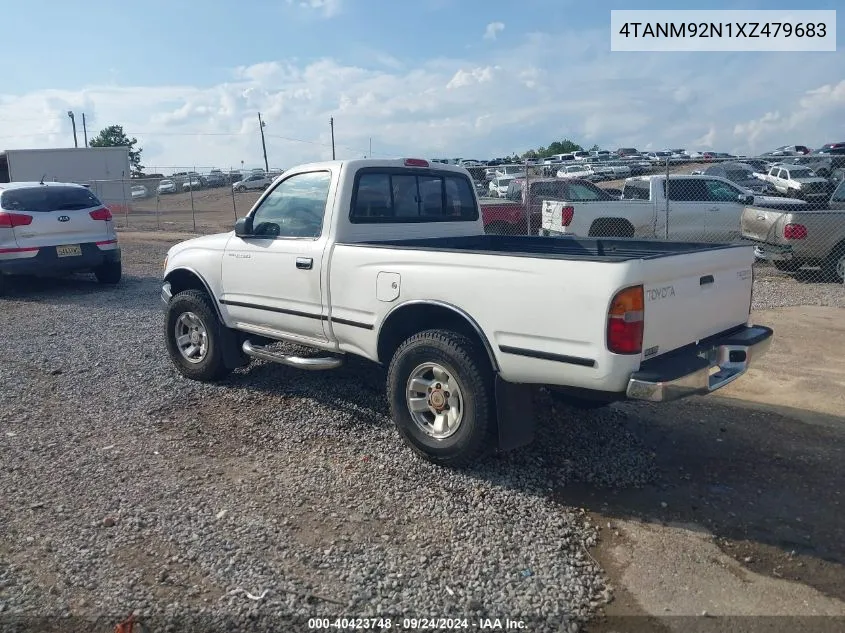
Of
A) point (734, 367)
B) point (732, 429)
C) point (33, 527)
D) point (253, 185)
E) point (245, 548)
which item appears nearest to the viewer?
point (245, 548)

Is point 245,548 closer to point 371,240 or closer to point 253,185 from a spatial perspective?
point 371,240

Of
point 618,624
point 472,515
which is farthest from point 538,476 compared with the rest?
point 618,624

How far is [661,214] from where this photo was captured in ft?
43.7

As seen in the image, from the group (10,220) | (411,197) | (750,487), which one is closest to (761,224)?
(411,197)

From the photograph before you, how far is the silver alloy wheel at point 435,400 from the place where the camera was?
4441 mm

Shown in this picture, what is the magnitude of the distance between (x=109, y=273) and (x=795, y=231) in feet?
35.6

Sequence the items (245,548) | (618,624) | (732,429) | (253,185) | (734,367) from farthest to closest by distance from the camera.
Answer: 1. (253,185)
2. (732,429)
3. (734,367)
4. (245,548)
5. (618,624)

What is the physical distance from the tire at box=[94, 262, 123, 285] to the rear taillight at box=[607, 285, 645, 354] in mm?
10124

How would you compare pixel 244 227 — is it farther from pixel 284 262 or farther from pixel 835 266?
pixel 835 266

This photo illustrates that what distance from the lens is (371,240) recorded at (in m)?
5.42

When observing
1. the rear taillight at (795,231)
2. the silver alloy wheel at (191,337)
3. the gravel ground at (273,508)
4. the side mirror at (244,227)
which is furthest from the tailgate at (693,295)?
the rear taillight at (795,231)

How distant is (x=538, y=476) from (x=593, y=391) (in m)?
0.84

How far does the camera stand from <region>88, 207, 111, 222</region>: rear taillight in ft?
37.0

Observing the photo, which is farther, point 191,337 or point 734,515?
point 191,337
